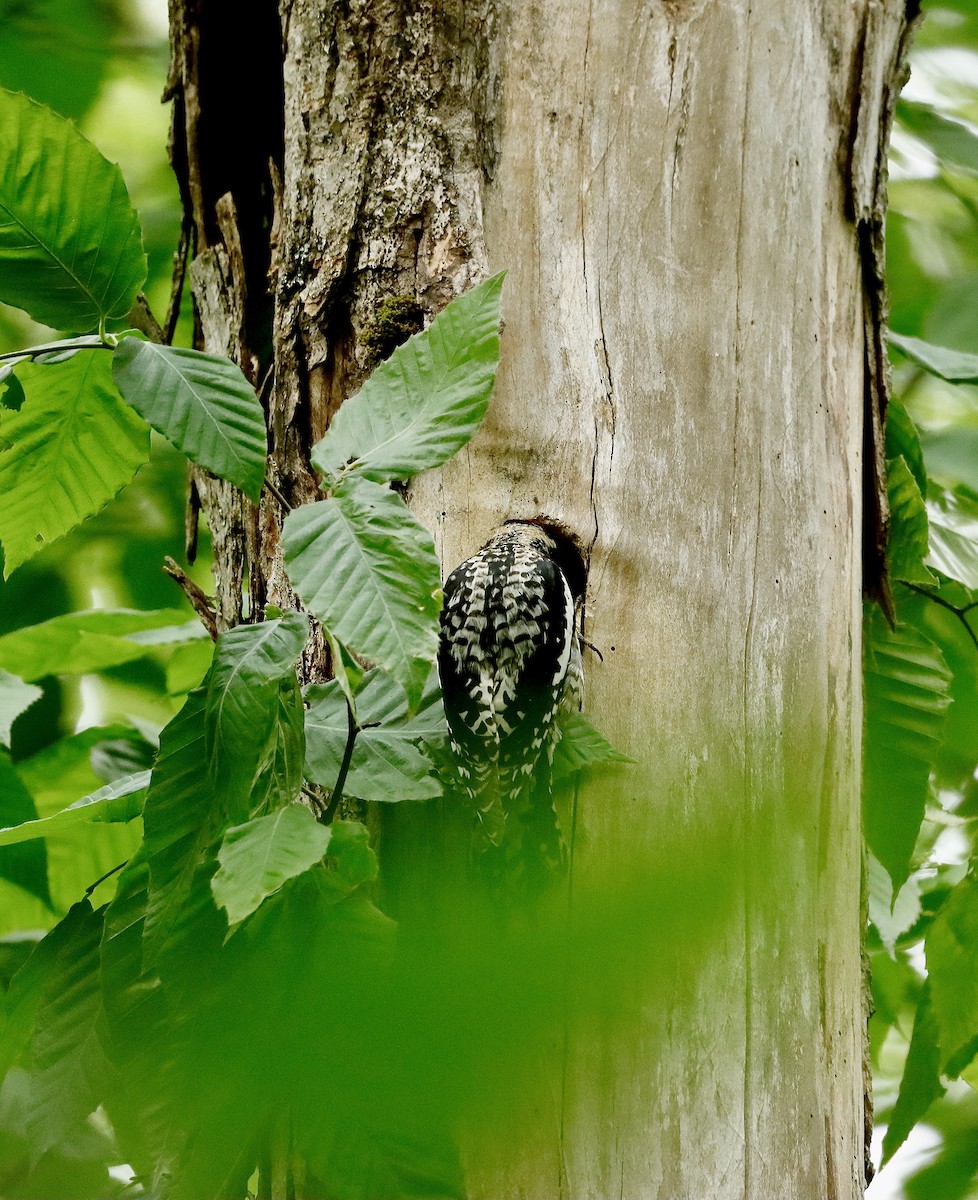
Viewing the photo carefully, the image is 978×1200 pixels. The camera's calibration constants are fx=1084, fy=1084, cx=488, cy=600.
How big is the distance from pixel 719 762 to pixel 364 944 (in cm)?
59

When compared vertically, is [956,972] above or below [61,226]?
below

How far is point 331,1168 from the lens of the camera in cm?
93

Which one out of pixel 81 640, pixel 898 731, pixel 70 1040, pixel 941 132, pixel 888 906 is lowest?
pixel 888 906

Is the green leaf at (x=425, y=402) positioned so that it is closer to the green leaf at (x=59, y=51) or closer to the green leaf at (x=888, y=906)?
the green leaf at (x=888, y=906)

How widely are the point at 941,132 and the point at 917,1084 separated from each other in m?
1.99

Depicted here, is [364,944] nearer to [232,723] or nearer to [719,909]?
[232,723]

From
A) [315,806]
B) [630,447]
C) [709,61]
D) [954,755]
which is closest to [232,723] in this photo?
[315,806]

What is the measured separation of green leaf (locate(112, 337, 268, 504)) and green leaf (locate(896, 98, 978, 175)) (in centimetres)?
193

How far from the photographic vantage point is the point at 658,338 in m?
1.48

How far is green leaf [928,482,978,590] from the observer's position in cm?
193

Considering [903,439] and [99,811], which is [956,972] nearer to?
[903,439]

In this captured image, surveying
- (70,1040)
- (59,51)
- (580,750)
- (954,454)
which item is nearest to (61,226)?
(580,750)

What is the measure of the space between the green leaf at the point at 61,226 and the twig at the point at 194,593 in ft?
1.28

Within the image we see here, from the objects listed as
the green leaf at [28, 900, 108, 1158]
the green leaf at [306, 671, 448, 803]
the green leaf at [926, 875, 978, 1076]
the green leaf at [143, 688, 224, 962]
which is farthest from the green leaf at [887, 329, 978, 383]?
the green leaf at [28, 900, 108, 1158]
